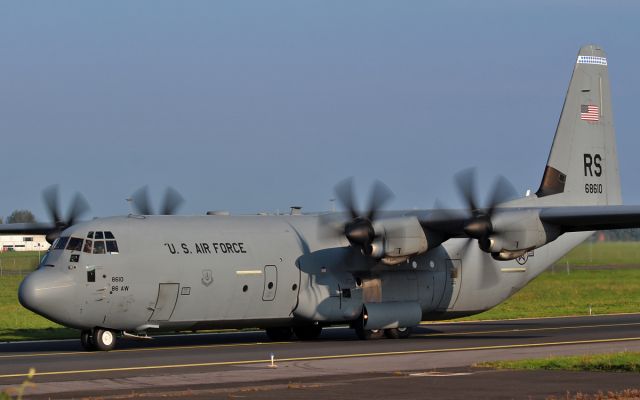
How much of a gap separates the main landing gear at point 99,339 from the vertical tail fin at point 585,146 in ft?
47.8

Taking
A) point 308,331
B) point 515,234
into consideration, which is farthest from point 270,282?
point 515,234

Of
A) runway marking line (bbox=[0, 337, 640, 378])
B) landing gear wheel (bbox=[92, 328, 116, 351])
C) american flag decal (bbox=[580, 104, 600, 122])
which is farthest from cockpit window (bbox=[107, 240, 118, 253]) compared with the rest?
american flag decal (bbox=[580, 104, 600, 122])

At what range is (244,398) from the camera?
16094mm

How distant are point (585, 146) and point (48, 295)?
18346 mm

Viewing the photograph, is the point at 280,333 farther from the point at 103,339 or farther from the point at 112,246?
the point at 112,246

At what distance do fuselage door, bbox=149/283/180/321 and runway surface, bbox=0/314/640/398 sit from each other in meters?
0.86

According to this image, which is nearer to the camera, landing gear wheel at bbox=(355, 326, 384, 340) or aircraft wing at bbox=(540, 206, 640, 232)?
aircraft wing at bbox=(540, 206, 640, 232)

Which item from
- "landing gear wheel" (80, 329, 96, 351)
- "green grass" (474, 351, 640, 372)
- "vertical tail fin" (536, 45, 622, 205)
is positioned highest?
"vertical tail fin" (536, 45, 622, 205)

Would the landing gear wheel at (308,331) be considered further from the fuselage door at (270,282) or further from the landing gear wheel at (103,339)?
the landing gear wheel at (103,339)

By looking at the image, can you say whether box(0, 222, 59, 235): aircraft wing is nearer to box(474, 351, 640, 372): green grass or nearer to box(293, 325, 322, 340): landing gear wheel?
box(293, 325, 322, 340): landing gear wheel

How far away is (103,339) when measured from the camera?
1008 inches

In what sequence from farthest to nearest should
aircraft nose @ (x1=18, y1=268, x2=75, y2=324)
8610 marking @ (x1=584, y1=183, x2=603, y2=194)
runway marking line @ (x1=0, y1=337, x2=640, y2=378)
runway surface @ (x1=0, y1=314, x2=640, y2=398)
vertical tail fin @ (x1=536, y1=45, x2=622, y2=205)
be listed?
8610 marking @ (x1=584, y1=183, x2=603, y2=194), vertical tail fin @ (x1=536, y1=45, x2=622, y2=205), aircraft nose @ (x1=18, y1=268, x2=75, y2=324), runway marking line @ (x1=0, y1=337, x2=640, y2=378), runway surface @ (x1=0, y1=314, x2=640, y2=398)

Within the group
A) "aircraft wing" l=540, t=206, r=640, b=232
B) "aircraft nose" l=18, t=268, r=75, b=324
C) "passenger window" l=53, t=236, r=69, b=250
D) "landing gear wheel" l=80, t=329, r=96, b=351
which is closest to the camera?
"aircraft nose" l=18, t=268, r=75, b=324

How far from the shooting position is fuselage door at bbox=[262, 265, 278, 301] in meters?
27.4
